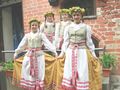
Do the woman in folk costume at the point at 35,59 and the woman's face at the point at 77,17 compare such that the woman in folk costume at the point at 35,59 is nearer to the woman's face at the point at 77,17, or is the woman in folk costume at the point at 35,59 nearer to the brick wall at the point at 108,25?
the woman's face at the point at 77,17

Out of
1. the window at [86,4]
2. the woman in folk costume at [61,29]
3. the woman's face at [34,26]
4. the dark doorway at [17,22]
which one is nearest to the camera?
the woman's face at [34,26]

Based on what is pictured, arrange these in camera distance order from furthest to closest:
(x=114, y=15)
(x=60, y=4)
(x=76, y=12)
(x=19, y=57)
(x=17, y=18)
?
(x=17, y=18) → (x=60, y=4) → (x=19, y=57) → (x=114, y=15) → (x=76, y=12)

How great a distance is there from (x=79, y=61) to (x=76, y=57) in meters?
0.09

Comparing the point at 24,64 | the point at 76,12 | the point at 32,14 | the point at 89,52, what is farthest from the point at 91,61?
the point at 32,14

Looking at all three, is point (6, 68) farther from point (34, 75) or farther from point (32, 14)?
point (32, 14)

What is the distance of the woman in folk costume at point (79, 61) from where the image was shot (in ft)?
23.2

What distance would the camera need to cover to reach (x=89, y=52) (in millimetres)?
7176

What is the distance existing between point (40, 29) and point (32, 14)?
1.56 meters

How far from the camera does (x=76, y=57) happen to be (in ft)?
23.2

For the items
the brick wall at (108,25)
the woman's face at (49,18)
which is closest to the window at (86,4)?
the brick wall at (108,25)

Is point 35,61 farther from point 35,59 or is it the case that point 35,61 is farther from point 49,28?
point 49,28

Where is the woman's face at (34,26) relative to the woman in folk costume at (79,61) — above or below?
above

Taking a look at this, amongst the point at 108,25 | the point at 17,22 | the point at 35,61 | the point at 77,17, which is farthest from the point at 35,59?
the point at 17,22

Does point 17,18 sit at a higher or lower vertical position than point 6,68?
higher
